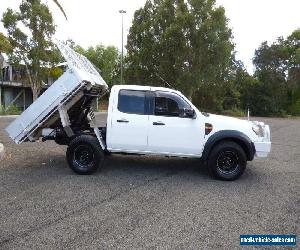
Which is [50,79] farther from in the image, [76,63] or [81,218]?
[81,218]

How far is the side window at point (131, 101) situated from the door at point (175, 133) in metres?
0.34

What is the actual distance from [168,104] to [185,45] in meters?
Answer: 26.1

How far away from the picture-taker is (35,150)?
1134 cm

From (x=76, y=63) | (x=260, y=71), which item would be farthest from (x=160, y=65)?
(x=76, y=63)

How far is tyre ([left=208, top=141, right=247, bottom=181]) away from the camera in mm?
7852

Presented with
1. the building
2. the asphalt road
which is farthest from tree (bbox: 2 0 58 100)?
the asphalt road

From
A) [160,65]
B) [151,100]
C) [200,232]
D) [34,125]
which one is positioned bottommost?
[200,232]

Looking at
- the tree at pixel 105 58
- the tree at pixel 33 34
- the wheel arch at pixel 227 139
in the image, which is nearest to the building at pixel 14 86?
the tree at pixel 33 34

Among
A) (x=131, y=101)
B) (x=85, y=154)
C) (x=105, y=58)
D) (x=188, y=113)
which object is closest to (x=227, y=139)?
(x=188, y=113)

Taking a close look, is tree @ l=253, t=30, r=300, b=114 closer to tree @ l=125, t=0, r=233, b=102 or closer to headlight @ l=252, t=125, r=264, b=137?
tree @ l=125, t=0, r=233, b=102

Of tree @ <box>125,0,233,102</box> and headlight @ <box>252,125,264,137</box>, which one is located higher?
tree @ <box>125,0,233,102</box>

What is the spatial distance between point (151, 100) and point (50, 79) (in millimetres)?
29958

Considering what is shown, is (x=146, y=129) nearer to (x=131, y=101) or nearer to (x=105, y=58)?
(x=131, y=101)

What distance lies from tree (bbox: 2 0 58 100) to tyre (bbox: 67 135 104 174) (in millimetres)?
26082
